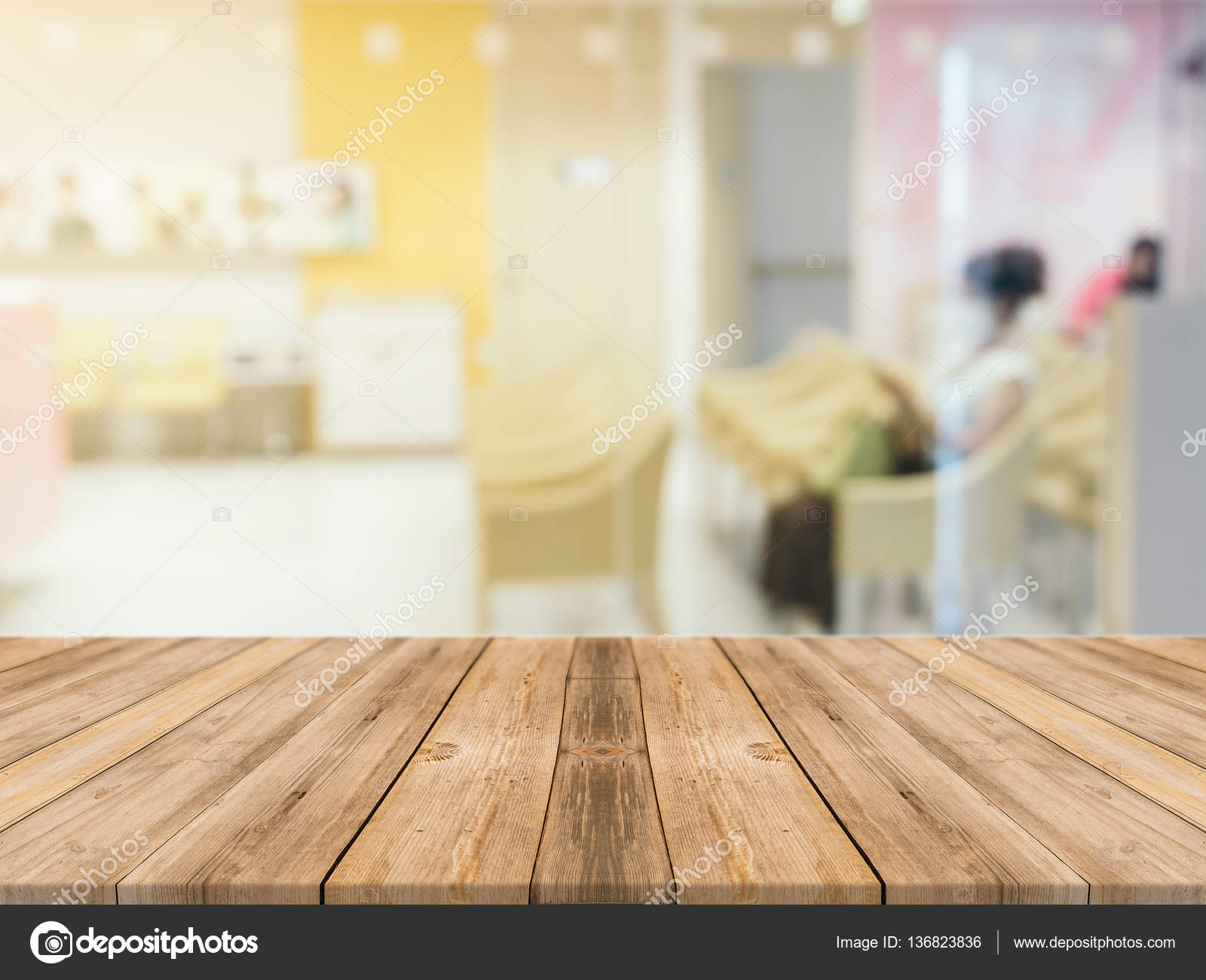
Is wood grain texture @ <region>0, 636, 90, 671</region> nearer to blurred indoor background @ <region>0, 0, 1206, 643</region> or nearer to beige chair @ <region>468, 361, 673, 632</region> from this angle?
blurred indoor background @ <region>0, 0, 1206, 643</region>

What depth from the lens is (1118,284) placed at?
2.76m

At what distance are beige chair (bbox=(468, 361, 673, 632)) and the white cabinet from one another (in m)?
0.09

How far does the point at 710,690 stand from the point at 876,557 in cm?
148

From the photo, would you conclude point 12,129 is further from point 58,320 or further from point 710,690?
point 710,690

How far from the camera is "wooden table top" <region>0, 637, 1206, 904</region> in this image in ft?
2.74

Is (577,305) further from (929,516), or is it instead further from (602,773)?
(602,773)

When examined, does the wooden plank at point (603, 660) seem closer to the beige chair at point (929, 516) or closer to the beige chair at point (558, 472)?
the beige chair at point (558, 472)

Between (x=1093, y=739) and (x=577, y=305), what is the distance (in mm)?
1706

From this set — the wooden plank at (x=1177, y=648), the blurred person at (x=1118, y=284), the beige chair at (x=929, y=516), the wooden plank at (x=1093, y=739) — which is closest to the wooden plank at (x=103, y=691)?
the wooden plank at (x=1093, y=739)

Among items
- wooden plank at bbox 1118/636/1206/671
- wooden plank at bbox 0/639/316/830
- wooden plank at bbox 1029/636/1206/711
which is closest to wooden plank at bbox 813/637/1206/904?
wooden plank at bbox 1029/636/1206/711

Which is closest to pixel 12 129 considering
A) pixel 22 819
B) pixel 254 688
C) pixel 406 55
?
pixel 406 55

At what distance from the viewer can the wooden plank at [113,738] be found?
3.39 feet
